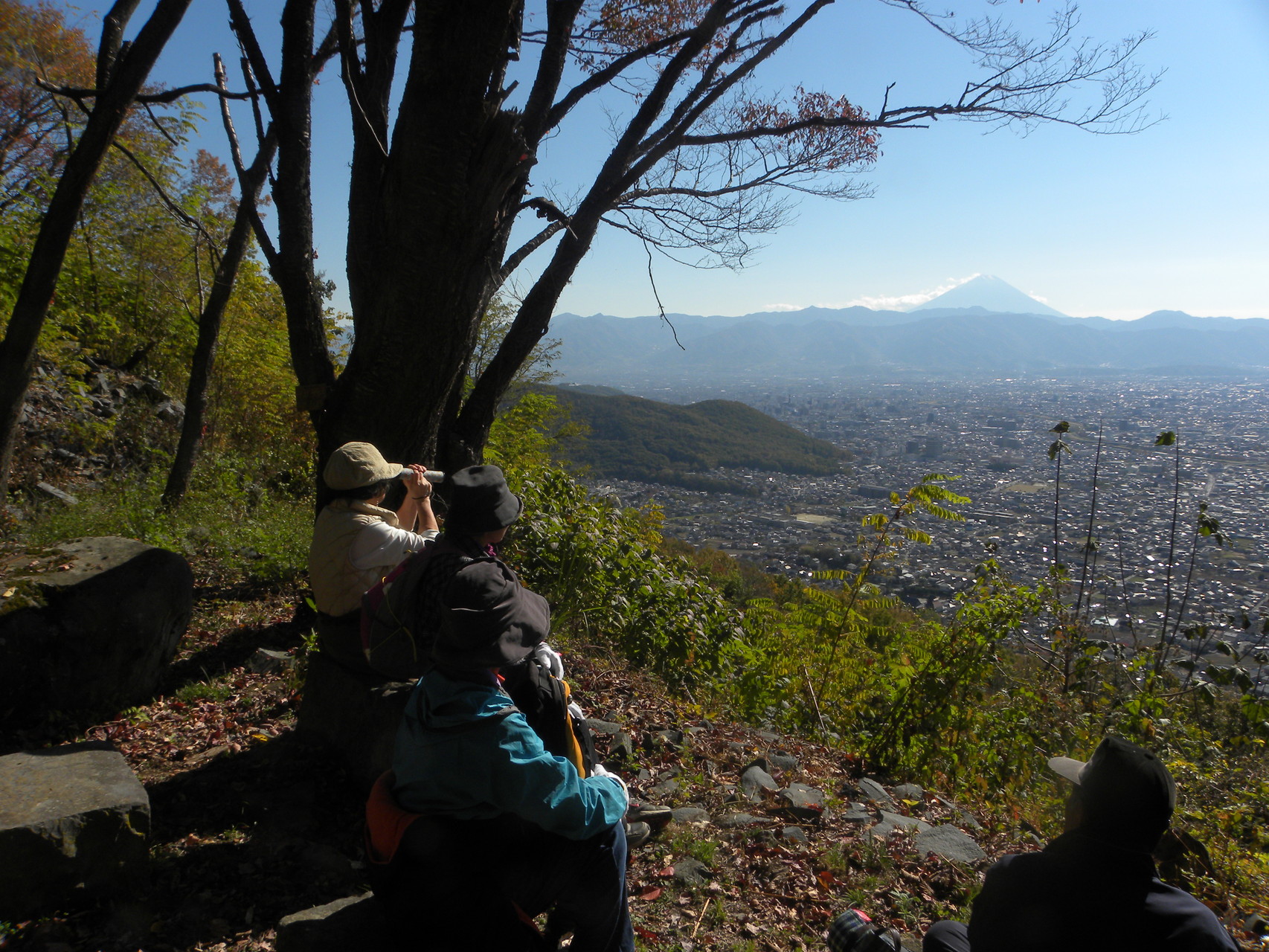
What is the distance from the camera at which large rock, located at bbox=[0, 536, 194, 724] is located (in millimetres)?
3301

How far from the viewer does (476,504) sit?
2148 mm

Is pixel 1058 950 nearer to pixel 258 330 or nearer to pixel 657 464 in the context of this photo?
pixel 258 330

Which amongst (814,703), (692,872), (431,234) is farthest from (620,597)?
(431,234)

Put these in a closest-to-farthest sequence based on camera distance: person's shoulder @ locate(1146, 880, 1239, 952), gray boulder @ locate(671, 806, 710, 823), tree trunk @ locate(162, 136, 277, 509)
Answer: person's shoulder @ locate(1146, 880, 1239, 952) < gray boulder @ locate(671, 806, 710, 823) < tree trunk @ locate(162, 136, 277, 509)

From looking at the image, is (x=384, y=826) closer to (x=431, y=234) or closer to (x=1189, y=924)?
(x=1189, y=924)

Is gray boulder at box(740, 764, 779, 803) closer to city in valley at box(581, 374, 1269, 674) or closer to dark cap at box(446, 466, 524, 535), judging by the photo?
city in valley at box(581, 374, 1269, 674)

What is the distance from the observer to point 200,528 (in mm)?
6676

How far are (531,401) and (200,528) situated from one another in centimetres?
990

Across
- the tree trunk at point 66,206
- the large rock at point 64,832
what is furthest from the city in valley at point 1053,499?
the tree trunk at point 66,206

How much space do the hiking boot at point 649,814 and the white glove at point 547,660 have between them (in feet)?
4.13

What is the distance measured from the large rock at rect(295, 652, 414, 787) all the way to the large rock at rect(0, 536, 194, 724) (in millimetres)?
1082

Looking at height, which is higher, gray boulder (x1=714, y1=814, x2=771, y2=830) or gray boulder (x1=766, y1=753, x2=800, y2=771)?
gray boulder (x1=714, y1=814, x2=771, y2=830)

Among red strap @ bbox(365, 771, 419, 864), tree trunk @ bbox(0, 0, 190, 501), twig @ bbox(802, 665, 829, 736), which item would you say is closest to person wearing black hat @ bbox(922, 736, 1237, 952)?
red strap @ bbox(365, 771, 419, 864)

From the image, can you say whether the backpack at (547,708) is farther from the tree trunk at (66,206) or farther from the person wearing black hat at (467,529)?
the tree trunk at (66,206)
